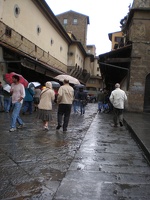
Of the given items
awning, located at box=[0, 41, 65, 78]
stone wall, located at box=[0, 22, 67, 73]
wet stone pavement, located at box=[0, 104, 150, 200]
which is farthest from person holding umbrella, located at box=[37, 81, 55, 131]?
stone wall, located at box=[0, 22, 67, 73]

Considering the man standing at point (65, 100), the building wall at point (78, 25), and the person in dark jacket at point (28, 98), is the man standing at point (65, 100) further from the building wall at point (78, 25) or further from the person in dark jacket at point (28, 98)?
the building wall at point (78, 25)

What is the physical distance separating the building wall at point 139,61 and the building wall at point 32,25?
7.85 m

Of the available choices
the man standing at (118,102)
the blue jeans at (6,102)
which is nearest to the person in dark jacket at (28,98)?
the blue jeans at (6,102)

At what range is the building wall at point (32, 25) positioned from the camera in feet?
56.1

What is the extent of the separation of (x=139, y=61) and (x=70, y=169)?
41.8 ft

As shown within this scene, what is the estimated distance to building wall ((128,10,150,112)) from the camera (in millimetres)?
15719

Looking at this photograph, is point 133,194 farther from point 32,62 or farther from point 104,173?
point 32,62

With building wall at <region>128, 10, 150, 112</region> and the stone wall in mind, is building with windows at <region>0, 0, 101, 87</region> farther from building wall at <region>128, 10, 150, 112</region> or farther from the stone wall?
building wall at <region>128, 10, 150, 112</region>

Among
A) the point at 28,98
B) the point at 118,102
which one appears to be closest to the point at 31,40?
the point at 28,98

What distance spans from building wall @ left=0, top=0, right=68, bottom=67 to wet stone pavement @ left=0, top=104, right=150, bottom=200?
12.2 m

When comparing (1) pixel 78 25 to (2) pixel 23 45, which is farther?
(1) pixel 78 25

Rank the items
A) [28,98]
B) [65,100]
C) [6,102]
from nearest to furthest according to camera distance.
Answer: [65,100], [6,102], [28,98]

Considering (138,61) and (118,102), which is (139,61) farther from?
(118,102)

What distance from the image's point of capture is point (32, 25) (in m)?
21.7
